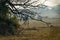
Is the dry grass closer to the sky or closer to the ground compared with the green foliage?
closer to the ground

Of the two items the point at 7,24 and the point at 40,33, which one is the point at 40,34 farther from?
the point at 7,24

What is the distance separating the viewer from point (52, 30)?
72.1 inches

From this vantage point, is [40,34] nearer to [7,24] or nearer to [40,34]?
[40,34]

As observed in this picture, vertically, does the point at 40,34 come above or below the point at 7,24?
below

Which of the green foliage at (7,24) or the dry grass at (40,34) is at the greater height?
the green foliage at (7,24)

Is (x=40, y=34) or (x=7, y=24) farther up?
(x=7, y=24)

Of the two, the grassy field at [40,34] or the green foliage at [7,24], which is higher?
the green foliage at [7,24]

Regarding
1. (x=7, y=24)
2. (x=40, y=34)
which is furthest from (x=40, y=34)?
(x=7, y=24)

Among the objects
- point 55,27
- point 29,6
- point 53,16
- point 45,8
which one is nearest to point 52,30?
point 55,27

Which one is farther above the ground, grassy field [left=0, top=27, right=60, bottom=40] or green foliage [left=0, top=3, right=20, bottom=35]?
green foliage [left=0, top=3, right=20, bottom=35]

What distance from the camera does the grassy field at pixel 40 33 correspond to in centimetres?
178

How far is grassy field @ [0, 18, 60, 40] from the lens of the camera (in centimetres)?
178

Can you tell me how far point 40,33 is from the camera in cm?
180

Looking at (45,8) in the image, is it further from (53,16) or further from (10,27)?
(10,27)
